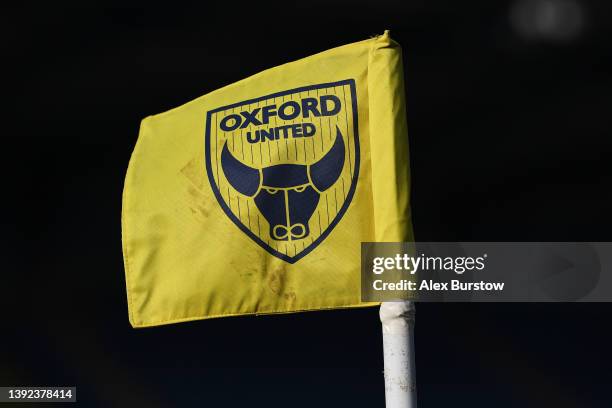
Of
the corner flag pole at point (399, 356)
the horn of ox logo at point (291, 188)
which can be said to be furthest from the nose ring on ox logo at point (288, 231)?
the corner flag pole at point (399, 356)

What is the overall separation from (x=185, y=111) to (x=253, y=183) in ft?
2.05

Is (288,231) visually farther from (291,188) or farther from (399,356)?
(399,356)

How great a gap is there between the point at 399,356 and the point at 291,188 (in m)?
1.04

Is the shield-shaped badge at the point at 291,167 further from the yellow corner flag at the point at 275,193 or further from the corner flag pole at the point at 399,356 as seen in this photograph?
the corner flag pole at the point at 399,356

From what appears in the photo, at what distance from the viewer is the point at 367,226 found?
4629mm

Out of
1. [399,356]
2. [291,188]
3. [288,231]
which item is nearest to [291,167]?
[291,188]

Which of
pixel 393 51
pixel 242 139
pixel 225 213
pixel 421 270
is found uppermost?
pixel 393 51

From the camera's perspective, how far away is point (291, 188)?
15.6ft

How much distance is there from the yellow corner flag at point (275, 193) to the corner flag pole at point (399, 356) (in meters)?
0.27

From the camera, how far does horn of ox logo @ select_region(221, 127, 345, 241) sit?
4.71 meters

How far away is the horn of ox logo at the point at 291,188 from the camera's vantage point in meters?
4.71

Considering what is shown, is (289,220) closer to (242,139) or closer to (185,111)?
(242,139)

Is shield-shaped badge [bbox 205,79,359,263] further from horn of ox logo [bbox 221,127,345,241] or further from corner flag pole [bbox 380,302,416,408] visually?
corner flag pole [bbox 380,302,416,408]

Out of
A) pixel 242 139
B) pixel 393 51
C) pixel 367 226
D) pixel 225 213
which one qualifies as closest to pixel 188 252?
pixel 225 213
